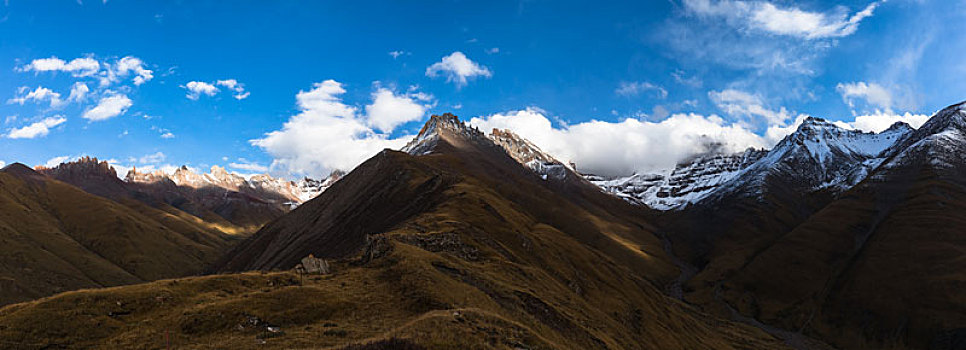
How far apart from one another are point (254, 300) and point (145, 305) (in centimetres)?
844

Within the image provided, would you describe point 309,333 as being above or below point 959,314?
above

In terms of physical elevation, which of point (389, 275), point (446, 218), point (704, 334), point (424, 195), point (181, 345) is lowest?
point (704, 334)

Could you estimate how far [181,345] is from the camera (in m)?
31.8

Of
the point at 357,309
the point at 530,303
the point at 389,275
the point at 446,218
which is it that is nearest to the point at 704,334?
the point at 446,218

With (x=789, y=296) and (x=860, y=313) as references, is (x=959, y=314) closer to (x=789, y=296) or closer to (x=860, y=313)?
(x=860, y=313)

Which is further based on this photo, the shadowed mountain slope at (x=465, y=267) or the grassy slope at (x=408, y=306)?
the shadowed mountain slope at (x=465, y=267)

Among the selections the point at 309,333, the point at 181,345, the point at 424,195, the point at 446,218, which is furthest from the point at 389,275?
the point at 424,195

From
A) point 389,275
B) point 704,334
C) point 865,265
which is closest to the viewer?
point 389,275

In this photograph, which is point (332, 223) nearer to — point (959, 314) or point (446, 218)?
point (446, 218)

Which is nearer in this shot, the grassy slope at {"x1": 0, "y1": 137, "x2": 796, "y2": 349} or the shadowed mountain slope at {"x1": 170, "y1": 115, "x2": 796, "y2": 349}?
the grassy slope at {"x1": 0, "y1": 137, "x2": 796, "y2": 349}

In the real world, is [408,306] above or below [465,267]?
below

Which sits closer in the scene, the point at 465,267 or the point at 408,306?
the point at 408,306

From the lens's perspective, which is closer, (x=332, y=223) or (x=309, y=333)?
(x=309, y=333)

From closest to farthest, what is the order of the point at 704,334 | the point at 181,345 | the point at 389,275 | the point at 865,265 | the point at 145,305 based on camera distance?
the point at 181,345
the point at 145,305
the point at 389,275
the point at 704,334
the point at 865,265
